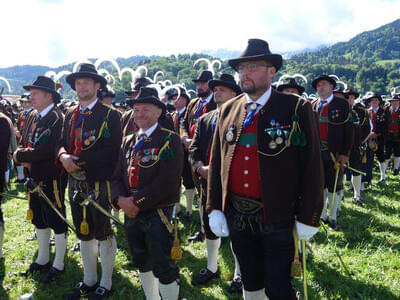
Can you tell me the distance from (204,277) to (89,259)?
170 cm

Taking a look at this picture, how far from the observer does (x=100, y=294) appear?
4.34m

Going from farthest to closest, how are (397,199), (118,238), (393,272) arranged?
(397,199) → (118,238) → (393,272)

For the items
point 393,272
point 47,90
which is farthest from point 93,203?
point 393,272

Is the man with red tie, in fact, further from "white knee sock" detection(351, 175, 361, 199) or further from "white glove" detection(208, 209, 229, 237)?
"white knee sock" detection(351, 175, 361, 199)

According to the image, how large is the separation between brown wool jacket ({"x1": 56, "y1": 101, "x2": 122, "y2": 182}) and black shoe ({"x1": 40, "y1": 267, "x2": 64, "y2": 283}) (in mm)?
1816

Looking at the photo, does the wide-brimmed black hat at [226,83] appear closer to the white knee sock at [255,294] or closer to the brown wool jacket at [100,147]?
the brown wool jacket at [100,147]

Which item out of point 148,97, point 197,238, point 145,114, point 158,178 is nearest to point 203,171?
point 158,178

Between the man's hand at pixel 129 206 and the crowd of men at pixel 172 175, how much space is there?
1cm

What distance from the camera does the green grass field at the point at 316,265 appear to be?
4.47m

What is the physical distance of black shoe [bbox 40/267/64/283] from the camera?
4.83m

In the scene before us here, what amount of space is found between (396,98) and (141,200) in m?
11.8

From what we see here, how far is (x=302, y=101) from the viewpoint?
109 inches

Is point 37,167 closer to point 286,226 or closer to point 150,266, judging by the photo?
point 150,266

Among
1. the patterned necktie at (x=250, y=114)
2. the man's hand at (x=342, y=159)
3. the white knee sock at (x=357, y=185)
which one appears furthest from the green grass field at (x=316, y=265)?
the patterned necktie at (x=250, y=114)
